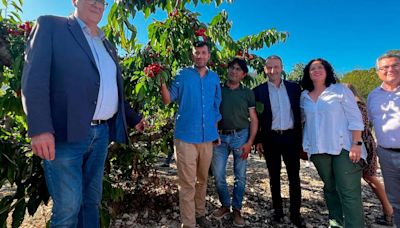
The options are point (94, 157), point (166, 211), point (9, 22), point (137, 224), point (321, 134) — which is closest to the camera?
point (94, 157)

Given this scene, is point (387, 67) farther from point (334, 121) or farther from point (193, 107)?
point (193, 107)

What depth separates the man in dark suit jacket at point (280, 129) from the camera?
137 inches

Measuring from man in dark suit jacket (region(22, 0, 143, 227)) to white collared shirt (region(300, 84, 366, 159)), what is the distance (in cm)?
196

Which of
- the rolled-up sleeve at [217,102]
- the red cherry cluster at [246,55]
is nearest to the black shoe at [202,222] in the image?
the rolled-up sleeve at [217,102]

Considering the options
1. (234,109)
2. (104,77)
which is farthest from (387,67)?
(104,77)

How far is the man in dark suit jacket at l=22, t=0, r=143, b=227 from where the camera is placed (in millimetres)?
1643

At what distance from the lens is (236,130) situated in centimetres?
356

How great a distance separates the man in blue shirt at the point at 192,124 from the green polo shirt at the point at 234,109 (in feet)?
1.01

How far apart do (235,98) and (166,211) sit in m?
1.71

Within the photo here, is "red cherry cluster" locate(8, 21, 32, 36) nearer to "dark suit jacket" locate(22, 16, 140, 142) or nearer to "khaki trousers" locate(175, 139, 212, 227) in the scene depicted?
"dark suit jacket" locate(22, 16, 140, 142)

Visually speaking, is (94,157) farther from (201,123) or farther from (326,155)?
(326,155)

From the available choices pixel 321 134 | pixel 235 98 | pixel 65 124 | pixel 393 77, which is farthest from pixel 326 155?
pixel 65 124

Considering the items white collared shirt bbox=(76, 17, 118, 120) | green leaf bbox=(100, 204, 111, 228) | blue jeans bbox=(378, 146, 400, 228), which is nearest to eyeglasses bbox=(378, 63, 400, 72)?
blue jeans bbox=(378, 146, 400, 228)

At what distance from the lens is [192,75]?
315 centimetres
